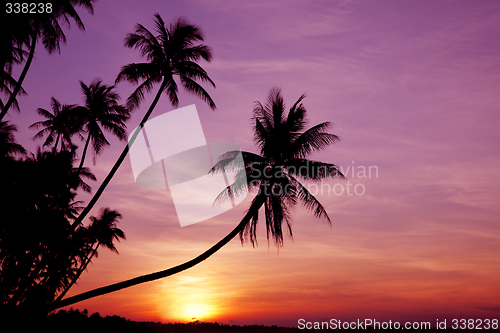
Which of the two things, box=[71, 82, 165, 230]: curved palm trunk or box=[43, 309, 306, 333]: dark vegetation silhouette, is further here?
box=[43, 309, 306, 333]: dark vegetation silhouette

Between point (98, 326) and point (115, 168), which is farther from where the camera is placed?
point (98, 326)

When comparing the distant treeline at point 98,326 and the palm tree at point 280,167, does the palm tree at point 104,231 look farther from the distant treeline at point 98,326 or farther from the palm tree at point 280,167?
the palm tree at point 280,167

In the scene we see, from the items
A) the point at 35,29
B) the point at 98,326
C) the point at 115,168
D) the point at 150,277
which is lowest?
the point at 98,326

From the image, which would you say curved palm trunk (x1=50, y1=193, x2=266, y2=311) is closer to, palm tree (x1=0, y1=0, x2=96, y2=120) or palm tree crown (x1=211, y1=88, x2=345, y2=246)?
palm tree crown (x1=211, y1=88, x2=345, y2=246)

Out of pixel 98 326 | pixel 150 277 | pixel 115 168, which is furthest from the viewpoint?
pixel 98 326

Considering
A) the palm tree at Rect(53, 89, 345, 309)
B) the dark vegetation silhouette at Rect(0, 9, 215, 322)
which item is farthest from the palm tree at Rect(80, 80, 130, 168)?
the palm tree at Rect(53, 89, 345, 309)

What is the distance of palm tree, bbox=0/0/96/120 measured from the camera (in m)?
18.2

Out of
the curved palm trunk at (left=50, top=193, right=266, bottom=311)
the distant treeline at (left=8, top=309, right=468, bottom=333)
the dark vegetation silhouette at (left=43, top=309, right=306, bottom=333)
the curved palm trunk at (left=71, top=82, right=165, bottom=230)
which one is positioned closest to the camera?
the curved palm trunk at (left=50, top=193, right=266, bottom=311)

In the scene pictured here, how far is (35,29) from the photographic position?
59.9 feet

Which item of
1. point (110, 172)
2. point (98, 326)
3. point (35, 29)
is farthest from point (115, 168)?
point (98, 326)

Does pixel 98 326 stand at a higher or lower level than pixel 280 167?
lower

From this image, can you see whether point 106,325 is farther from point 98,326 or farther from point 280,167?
point 280,167

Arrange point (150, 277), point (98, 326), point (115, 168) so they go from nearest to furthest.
A: point (150, 277)
point (115, 168)
point (98, 326)

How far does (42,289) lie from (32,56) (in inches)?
534
